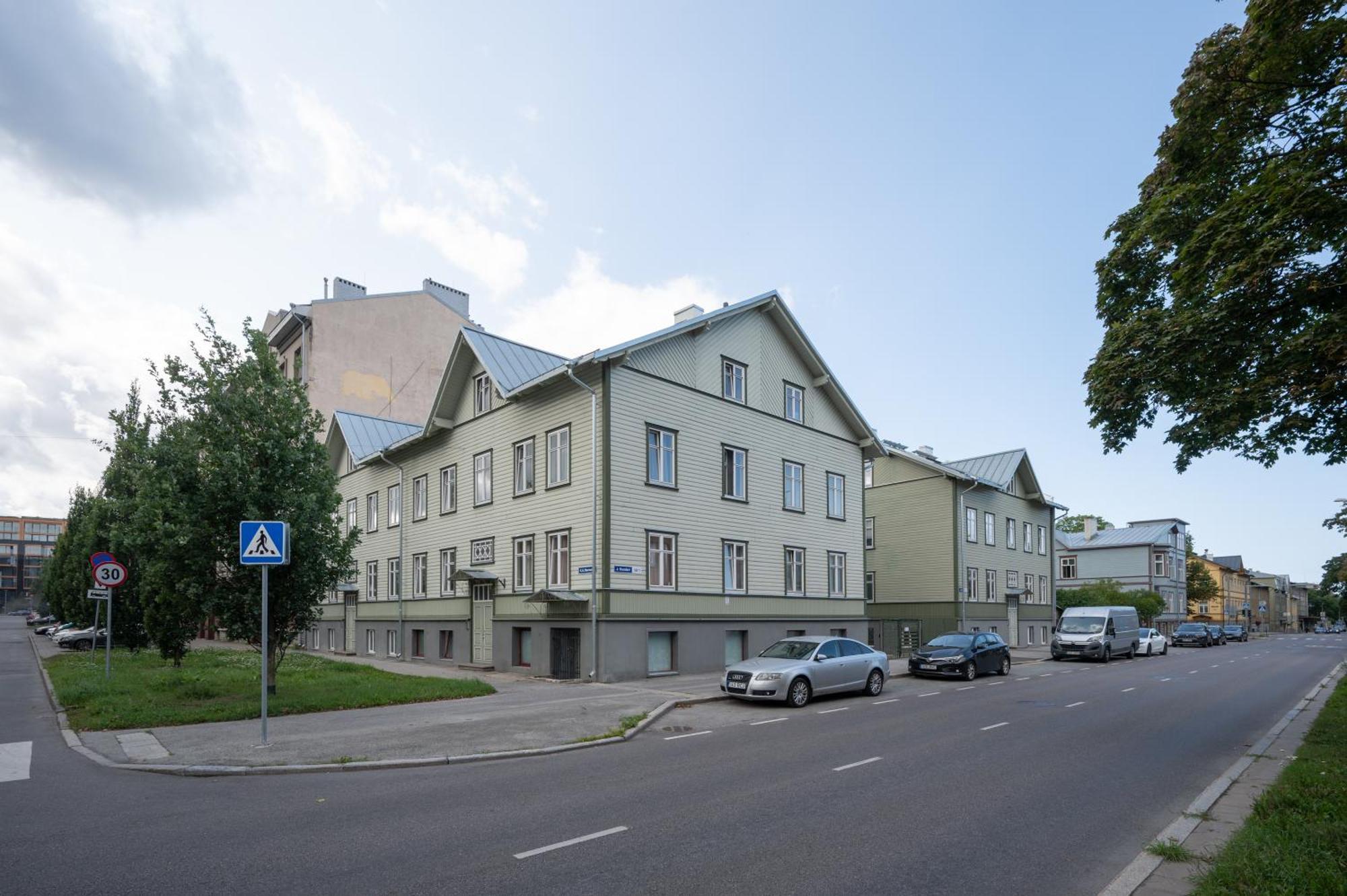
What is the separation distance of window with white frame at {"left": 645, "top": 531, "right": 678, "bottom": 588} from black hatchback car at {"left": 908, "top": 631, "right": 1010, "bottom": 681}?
24.6 ft

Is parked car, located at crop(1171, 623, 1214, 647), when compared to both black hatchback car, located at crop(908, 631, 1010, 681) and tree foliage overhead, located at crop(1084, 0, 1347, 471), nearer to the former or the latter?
black hatchback car, located at crop(908, 631, 1010, 681)

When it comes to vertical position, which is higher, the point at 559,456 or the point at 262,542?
the point at 559,456

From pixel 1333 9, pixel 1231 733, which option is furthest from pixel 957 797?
pixel 1333 9

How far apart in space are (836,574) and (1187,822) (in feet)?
77.2

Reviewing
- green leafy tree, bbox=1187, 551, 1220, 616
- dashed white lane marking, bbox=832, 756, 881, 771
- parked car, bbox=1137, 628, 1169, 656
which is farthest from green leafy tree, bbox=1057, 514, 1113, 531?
dashed white lane marking, bbox=832, 756, 881, 771

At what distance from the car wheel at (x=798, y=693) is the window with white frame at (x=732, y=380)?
1153cm

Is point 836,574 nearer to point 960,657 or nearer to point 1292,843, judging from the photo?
point 960,657

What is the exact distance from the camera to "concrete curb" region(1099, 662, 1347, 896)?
5961 mm

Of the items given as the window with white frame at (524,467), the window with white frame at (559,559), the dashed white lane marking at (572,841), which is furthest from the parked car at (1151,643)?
the dashed white lane marking at (572,841)

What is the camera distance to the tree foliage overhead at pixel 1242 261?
9.89m

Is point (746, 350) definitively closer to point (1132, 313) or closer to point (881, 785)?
point (1132, 313)

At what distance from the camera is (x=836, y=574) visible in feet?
102

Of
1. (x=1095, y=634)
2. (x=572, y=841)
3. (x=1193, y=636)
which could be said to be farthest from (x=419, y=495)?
(x=1193, y=636)

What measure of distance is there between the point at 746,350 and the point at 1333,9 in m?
19.0
